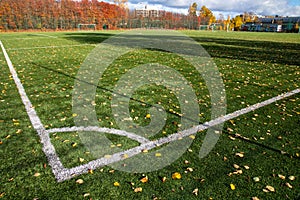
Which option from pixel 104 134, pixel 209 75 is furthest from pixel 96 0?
pixel 104 134

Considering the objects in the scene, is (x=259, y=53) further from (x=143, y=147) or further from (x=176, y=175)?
(x=176, y=175)

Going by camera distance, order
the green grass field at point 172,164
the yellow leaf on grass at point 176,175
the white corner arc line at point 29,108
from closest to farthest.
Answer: the green grass field at point 172,164, the yellow leaf on grass at point 176,175, the white corner arc line at point 29,108

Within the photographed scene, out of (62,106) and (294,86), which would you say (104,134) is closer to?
(62,106)

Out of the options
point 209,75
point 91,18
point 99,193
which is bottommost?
point 99,193

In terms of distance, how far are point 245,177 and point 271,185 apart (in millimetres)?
309

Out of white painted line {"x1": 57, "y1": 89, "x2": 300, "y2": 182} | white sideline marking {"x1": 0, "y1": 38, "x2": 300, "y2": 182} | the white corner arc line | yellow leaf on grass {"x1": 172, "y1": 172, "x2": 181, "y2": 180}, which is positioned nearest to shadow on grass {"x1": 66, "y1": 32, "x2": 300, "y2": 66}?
white sideline marking {"x1": 0, "y1": 38, "x2": 300, "y2": 182}

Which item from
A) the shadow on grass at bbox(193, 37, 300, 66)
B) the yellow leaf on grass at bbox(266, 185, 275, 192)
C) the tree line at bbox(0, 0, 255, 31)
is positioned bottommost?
the yellow leaf on grass at bbox(266, 185, 275, 192)

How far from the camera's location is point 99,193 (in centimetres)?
268

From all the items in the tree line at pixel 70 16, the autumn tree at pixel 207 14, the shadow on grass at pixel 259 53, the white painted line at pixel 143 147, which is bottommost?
the white painted line at pixel 143 147

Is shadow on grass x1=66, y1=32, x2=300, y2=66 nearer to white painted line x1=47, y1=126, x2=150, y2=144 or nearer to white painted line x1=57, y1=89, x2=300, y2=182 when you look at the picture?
white painted line x1=57, y1=89, x2=300, y2=182

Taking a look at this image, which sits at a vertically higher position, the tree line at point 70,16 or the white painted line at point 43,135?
the tree line at point 70,16

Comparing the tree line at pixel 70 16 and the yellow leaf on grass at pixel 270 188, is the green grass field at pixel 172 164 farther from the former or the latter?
the tree line at pixel 70 16

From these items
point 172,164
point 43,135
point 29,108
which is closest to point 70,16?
point 29,108

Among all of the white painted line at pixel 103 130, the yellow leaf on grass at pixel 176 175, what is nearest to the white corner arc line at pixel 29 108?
the white painted line at pixel 103 130
